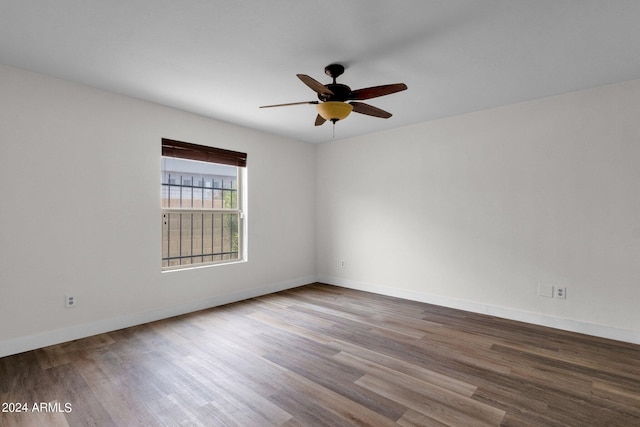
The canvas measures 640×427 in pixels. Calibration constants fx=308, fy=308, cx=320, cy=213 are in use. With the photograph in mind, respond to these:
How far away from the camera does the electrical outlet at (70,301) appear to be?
2.96 meters

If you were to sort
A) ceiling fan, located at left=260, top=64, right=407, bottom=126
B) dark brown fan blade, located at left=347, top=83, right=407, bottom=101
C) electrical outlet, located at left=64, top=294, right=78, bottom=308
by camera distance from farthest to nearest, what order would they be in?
electrical outlet, located at left=64, top=294, right=78, bottom=308
ceiling fan, located at left=260, top=64, right=407, bottom=126
dark brown fan blade, located at left=347, top=83, right=407, bottom=101

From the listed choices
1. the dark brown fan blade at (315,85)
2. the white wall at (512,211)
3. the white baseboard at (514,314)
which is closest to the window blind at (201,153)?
the white wall at (512,211)

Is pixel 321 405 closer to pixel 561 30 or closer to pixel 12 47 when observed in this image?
pixel 561 30

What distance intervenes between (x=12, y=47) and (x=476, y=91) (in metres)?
4.10

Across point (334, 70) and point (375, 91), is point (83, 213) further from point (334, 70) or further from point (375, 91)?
point (375, 91)

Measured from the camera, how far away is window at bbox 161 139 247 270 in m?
3.85

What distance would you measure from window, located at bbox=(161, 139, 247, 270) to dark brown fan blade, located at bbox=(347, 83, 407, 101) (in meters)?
2.38

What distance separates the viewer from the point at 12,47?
2.37 metres

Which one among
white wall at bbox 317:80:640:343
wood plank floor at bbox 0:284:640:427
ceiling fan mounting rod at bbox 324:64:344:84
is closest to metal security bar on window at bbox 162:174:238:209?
wood plank floor at bbox 0:284:640:427

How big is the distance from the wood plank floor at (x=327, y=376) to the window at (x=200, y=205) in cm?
98

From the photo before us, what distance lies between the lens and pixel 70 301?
2.99 m

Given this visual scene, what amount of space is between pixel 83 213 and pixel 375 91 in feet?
9.95

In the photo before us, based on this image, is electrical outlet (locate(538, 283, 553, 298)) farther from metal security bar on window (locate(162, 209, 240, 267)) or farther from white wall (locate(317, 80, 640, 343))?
metal security bar on window (locate(162, 209, 240, 267))

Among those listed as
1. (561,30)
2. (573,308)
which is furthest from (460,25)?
(573,308)
